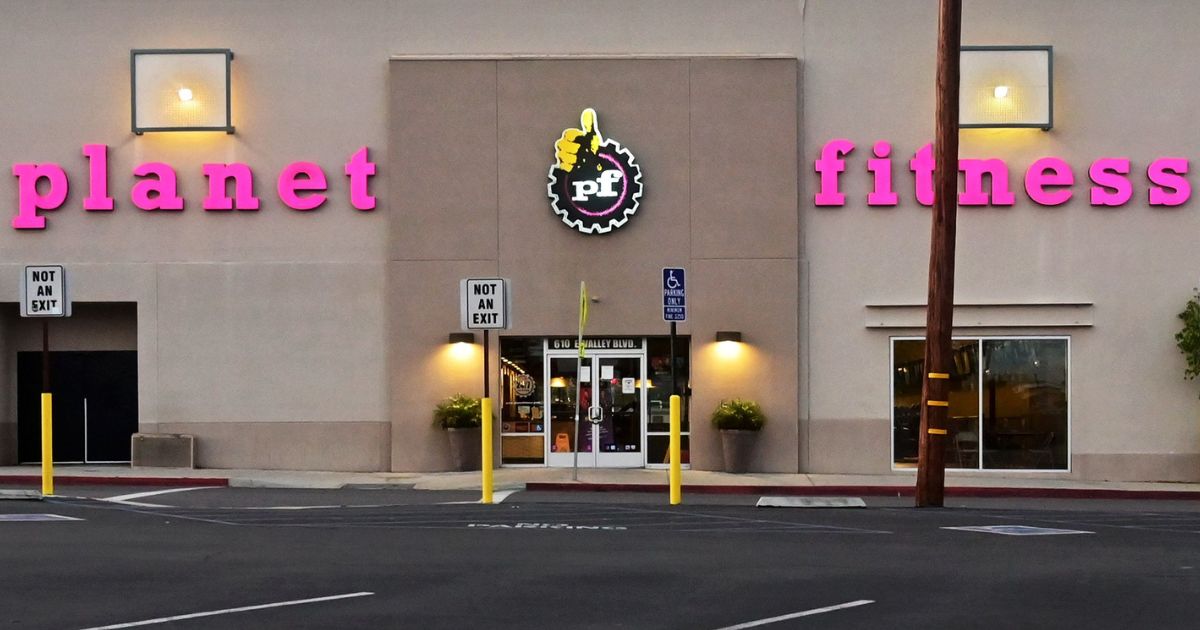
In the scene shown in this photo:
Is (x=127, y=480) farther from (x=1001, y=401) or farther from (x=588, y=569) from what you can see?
(x=1001, y=401)

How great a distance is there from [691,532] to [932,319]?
21.6 feet

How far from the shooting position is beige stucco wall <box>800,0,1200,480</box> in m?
25.6

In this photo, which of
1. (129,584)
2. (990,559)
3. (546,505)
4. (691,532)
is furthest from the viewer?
(546,505)

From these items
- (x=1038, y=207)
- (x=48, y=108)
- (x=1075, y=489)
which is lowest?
(x=1075, y=489)

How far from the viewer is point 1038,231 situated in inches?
1010

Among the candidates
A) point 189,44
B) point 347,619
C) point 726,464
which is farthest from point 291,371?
point 347,619

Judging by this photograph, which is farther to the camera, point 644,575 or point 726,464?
point 726,464

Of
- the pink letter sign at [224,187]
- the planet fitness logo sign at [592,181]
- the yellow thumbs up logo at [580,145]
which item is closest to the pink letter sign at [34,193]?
the pink letter sign at [224,187]

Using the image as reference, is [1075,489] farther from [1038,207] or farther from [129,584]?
[129,584]

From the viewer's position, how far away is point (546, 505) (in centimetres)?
1870

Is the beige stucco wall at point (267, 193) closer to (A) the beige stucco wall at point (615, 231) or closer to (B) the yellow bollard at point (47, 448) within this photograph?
(A) the beige stucco wall at point (615, 231)

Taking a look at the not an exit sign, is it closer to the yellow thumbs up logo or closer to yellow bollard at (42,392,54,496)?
yellow bollard at (42,392,54,496)

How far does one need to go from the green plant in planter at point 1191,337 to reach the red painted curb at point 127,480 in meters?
15.6

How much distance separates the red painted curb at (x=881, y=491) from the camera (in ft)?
75.8
